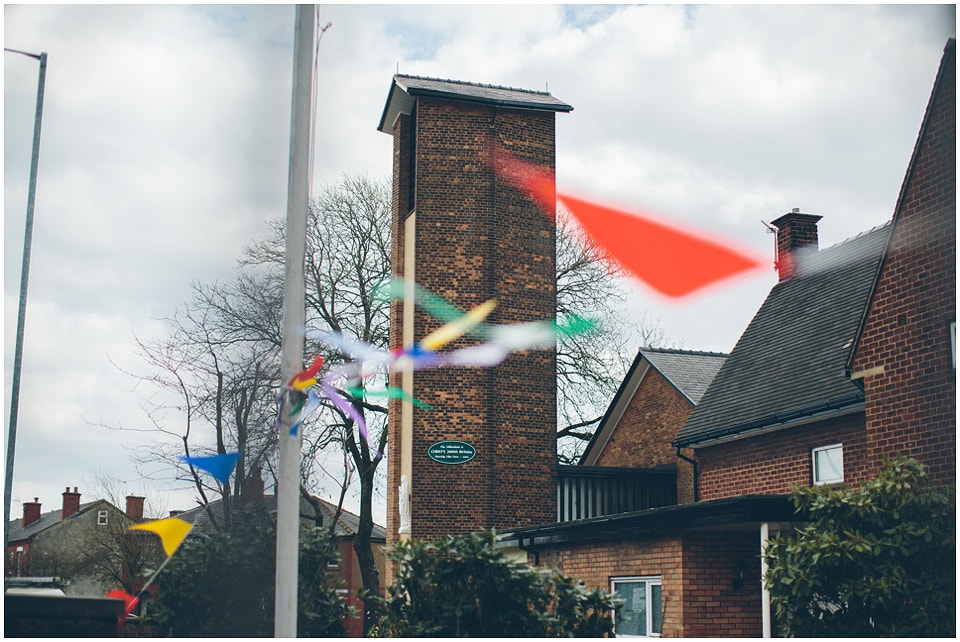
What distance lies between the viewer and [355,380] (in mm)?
28734

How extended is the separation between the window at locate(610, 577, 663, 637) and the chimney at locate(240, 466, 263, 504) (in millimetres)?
7226

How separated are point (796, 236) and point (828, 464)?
8.15 metres

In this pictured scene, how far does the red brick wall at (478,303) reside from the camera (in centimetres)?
2108

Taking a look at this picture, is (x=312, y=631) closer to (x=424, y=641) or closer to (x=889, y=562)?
(x=424, y=641)

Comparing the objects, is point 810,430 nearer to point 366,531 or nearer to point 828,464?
point 828,464

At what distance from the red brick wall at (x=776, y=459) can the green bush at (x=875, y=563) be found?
14.1ft

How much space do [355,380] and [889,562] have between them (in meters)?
19.9

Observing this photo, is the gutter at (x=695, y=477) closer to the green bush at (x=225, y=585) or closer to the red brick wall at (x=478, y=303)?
the red brick wall at (x=478, y=303)

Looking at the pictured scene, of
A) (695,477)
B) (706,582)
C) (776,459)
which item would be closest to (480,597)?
(706,582)

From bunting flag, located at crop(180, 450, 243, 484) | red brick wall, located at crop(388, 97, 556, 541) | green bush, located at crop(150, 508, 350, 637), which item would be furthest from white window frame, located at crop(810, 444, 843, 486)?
bunting flag, located at crop(180, 450, 243, 484)

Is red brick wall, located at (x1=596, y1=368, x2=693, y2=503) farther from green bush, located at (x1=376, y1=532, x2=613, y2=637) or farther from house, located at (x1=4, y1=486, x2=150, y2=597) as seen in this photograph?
green bush, located at (x1=376, y1=532, x2=613, y2=637)

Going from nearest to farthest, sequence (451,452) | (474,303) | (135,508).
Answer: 1. (135,508)
2. (451,452)
3. (474,303)

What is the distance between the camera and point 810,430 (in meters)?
17.6

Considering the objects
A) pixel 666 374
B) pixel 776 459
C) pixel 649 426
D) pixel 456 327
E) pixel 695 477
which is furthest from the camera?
pixel 649 426
